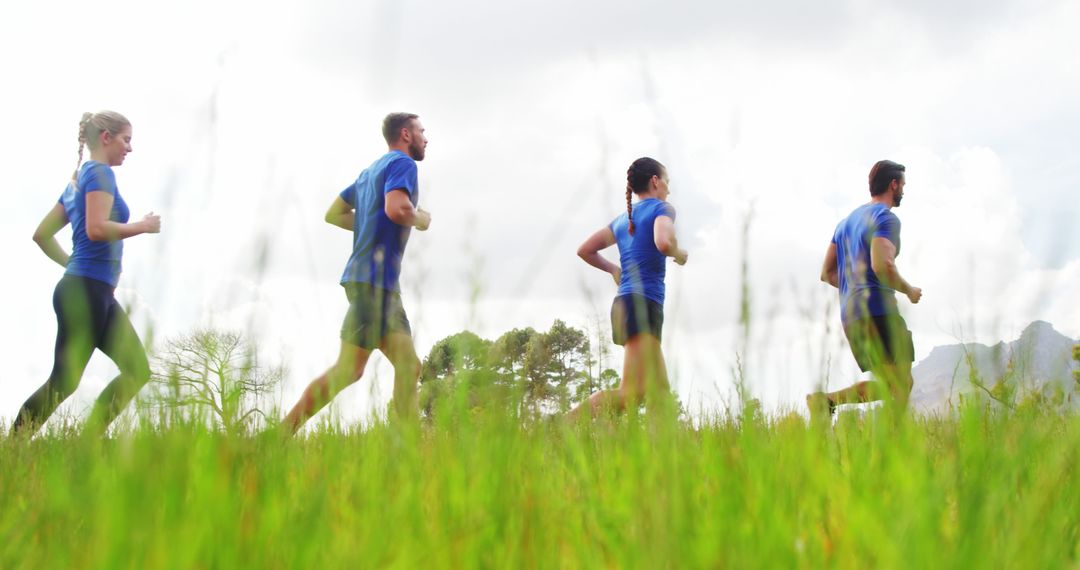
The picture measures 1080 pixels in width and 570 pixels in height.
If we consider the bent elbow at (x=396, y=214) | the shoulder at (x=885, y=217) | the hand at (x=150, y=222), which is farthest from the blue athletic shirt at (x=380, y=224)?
the shoulder at (x=885, y=217)

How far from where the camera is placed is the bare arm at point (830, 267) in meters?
6.17

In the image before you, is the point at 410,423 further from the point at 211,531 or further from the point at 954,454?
the point at 954,454

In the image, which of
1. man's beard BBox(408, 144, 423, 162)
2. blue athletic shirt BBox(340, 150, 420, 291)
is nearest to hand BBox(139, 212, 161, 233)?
blue athletic shirt BBox(340, 150, 420, 291)

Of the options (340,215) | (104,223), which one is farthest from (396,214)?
(104,223)

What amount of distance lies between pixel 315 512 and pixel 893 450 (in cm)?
138

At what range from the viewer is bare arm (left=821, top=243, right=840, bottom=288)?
6172 mm

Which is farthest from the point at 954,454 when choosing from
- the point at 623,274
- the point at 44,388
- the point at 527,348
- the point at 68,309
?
the point at 44,388

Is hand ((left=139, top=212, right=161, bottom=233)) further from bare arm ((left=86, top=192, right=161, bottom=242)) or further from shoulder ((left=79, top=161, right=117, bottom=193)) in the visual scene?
shoulder ((left=79, top=161, right=117, bottom=193))

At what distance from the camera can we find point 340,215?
5.49m

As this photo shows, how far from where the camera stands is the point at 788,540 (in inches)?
62.5

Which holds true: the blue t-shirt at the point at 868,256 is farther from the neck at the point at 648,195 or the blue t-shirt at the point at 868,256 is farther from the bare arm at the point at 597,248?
the bare arm at the point at 597,248

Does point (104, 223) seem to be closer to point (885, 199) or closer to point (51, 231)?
point (51, 231)

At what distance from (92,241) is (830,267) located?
490 cm

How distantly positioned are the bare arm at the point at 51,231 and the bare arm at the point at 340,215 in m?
1.70
